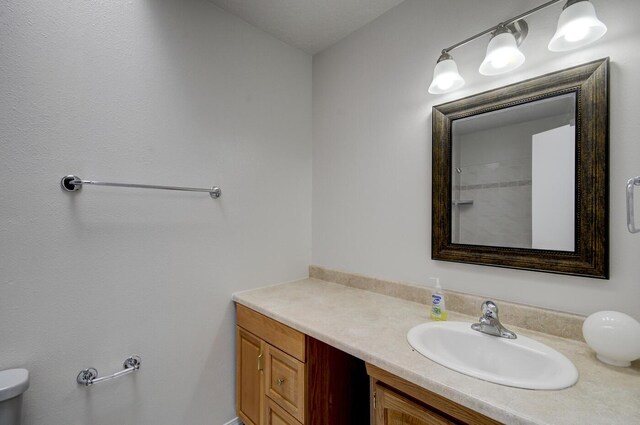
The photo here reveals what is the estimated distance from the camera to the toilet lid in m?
0.87

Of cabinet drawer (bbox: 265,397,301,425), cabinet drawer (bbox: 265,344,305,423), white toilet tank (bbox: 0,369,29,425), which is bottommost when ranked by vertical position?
cabinet drawer (bbox: 265,397,301,425)

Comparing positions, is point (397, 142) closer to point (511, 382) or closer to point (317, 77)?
point (317, 77)

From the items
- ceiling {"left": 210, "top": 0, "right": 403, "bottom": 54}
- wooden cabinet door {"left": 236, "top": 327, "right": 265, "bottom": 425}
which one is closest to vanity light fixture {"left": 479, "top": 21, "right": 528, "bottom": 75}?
ceiling {"left": 210, "top": 0, "right": 403, "bottom": 54}

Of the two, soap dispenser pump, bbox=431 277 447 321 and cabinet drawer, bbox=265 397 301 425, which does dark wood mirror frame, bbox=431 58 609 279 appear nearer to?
soap dispenser pump, bbox=431 277 447 321

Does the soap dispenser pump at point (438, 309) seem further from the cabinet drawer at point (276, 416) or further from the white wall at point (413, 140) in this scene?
the cabinet drawer at point (276, 416)

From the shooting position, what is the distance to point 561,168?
1.04 meters

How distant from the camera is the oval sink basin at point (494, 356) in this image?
0.78 metres

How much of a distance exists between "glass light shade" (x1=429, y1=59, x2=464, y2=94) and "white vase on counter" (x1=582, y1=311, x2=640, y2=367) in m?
1.02

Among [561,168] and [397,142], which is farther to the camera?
[397,142]

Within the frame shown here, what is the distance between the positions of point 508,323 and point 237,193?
1.48 meters

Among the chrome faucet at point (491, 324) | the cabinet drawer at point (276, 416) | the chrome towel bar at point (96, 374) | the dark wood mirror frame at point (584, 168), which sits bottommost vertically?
the cabinet drawer at point (276, 416)

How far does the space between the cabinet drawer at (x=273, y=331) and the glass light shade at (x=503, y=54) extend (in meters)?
1.36

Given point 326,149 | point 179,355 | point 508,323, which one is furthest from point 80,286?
point 508,323

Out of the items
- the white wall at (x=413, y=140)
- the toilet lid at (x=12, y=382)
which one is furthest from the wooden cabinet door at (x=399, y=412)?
the toilet lid at (x=12, y=382)
